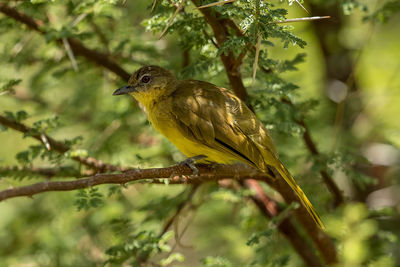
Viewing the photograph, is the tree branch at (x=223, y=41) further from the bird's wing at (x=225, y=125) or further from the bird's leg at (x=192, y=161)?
the bird's leg at (x=192, y=161)

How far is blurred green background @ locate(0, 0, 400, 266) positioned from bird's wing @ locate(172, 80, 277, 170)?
0.61 feet

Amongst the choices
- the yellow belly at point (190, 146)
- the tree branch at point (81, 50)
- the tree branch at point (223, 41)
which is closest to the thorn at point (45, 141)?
the yellow belly at point (190, 146)

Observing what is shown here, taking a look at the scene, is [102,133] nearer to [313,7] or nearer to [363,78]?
[313,7]

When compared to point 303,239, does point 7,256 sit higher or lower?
lower

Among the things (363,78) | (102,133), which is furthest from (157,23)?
(363,78)

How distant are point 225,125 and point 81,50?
1.67 metres

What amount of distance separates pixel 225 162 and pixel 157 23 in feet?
3.97

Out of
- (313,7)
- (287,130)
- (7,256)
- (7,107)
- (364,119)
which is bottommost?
(7,256)

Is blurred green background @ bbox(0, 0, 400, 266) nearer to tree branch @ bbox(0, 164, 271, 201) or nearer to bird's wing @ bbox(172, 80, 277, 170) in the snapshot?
bird's wing @ bbox(172, 80, 277, 170)

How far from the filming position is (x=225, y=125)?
12.3 feet

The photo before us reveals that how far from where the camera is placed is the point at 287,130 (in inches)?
143

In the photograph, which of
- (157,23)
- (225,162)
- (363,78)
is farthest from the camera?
(363,78)

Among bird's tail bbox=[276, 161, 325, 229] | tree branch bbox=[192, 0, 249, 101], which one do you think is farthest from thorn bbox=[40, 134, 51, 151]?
bird's tail bbox=[276, 161, 325, 229]

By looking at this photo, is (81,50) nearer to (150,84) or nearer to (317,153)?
(150,84)
